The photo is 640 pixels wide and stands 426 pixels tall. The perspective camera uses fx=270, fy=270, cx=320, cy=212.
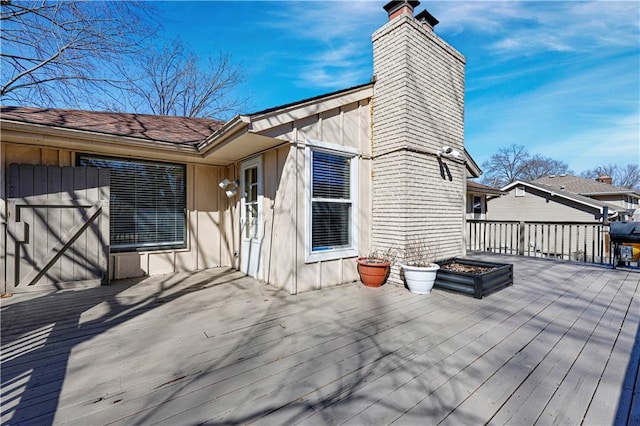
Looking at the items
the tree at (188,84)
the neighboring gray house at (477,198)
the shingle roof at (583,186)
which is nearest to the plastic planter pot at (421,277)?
the neighboring gray house at (477,198)

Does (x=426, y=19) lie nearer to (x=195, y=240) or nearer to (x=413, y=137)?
(x=413, y=137)

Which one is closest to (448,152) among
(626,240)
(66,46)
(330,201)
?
(330,201)

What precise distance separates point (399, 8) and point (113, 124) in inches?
214

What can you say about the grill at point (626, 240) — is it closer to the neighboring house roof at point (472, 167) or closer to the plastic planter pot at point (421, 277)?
the neighboring house roof at point (472, 167)

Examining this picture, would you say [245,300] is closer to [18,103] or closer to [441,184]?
[441,184]

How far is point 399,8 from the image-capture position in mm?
4660

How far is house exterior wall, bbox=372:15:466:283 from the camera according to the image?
14.9 ft

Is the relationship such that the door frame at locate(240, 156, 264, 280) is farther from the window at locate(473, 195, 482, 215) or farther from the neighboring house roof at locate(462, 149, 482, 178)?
the window at locate(473, 195, 482, 215)

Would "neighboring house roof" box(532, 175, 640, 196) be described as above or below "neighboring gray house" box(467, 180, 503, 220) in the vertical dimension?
above

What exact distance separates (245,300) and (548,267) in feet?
21.1

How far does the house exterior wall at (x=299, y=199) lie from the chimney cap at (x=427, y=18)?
1843 mm

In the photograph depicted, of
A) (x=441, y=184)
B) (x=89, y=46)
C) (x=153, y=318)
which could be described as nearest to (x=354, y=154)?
(x=441, y=184)

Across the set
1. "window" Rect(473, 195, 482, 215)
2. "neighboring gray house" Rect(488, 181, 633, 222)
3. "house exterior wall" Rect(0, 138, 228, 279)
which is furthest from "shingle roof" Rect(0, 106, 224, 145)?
"neighboring gray house" Rect(488, 181, 633, 222)

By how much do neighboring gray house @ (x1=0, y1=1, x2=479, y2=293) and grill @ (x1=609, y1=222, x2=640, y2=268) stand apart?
9.75 ft
